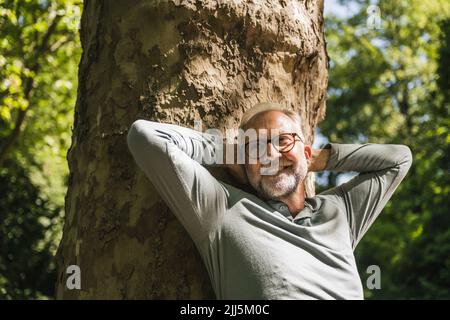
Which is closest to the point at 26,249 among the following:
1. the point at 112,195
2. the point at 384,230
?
the point at 112,195

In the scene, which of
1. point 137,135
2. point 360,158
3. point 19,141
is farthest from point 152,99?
point 19,141

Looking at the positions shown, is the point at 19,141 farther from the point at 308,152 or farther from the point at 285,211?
the point at 285,211

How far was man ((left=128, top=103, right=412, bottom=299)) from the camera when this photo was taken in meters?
2.60

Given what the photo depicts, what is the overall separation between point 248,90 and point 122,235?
0.93 metres

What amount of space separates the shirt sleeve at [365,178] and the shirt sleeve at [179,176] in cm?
69

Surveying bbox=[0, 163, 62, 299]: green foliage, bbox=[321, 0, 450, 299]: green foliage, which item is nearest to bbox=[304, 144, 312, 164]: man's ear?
bbox=[0, 163, 62, 299]: green foliage

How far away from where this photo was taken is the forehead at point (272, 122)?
9.74ft

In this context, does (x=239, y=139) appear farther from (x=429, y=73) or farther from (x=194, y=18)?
(x=429, y=73)

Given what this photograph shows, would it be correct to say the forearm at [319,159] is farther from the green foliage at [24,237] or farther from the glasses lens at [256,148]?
the green foliage at [24,237]

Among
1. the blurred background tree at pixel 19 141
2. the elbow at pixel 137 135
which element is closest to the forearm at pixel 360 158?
the elbow at pixel 137 135

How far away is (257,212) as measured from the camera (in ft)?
9.07

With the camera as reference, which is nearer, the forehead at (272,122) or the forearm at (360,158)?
the forehead at (272,122)

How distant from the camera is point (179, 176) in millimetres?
2605

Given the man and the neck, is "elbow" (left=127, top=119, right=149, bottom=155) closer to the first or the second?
the man
